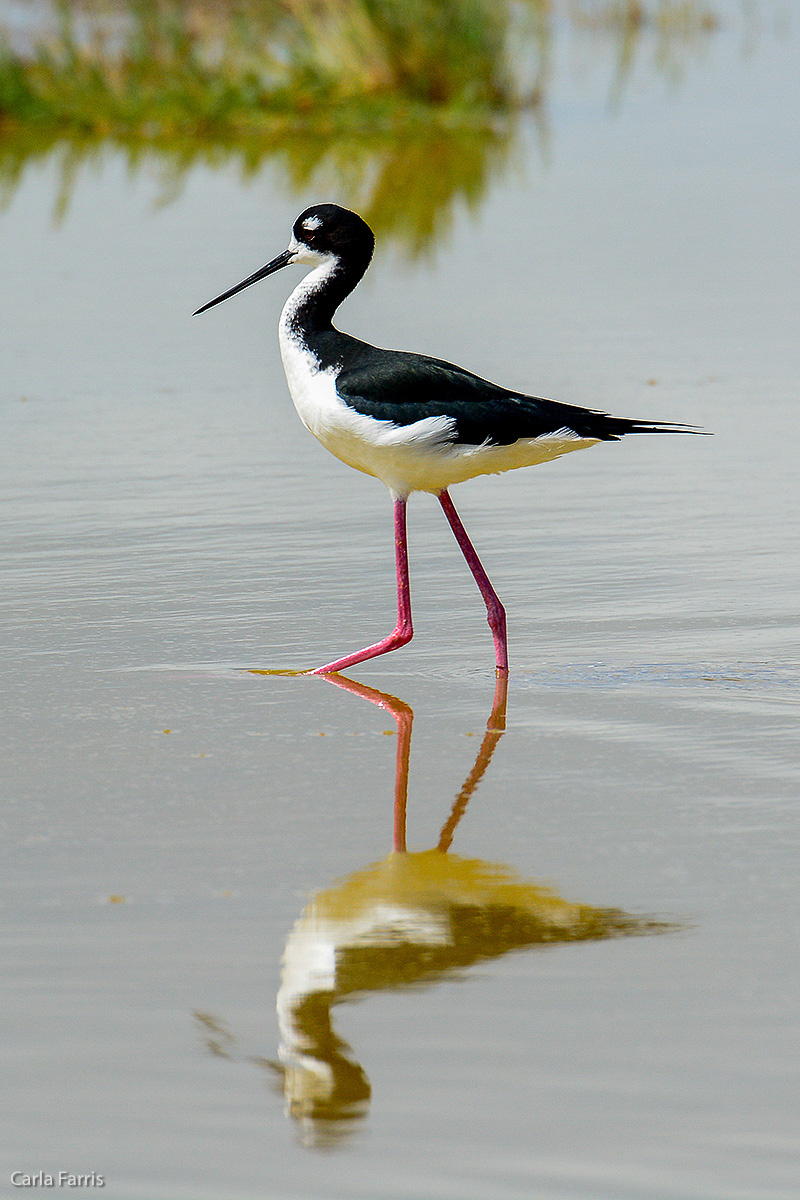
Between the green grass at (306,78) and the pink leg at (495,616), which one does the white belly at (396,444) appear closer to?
the pink leg at (495,616)

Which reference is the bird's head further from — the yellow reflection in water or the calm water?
the yellow reflection in water

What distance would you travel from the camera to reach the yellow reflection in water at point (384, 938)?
271cm

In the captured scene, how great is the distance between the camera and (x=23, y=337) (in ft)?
30.0

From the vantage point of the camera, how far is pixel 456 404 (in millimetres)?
4688

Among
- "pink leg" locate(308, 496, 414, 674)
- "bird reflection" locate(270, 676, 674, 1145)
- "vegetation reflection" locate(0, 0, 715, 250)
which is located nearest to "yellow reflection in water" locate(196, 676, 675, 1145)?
"bird reflection" locate(270, 676, 674, 1145)

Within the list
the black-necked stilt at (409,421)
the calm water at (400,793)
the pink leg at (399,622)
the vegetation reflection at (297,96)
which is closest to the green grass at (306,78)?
the vegetation reflection at (297,96)

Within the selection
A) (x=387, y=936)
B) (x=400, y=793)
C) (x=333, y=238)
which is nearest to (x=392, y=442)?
(x=333, y=238)

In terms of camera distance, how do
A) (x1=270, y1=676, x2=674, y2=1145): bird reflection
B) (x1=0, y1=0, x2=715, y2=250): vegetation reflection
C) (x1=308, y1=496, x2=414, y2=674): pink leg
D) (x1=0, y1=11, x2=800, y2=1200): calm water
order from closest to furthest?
(x1=0, y1=11, x2=800, y2=1200): calm water < (x1=270, y1=676, x2=674, y2=1145): bird reflection < (x1=308, y1=496, x2=414, y2=674): pink leg < (x1=0, y1=0, x2=715, y2=250): vegetation reflection

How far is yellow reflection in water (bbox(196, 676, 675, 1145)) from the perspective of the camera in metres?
2.71

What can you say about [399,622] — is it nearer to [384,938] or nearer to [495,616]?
[495,616]

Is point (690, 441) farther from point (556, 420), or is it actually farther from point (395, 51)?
point (395, 51)

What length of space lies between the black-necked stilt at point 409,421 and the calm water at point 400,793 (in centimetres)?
30

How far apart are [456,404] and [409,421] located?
14 cm

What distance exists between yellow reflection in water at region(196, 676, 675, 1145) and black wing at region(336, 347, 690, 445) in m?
1.33
